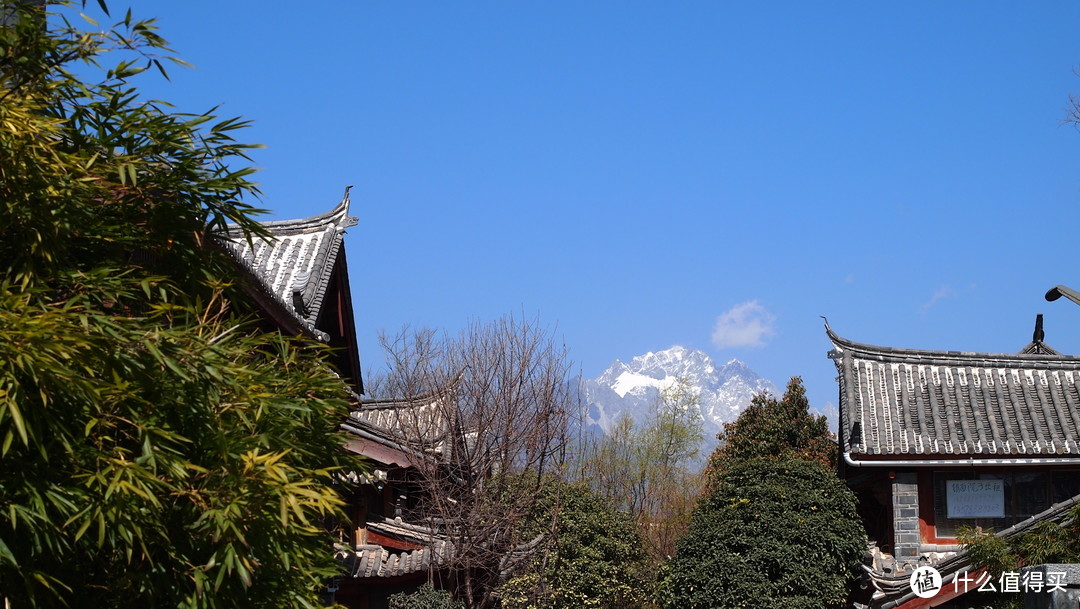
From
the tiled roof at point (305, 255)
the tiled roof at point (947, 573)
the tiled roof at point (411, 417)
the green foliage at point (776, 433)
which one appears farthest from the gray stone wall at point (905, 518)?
the green foliage at point (776, 433)

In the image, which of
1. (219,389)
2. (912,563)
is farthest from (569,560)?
(219,389)

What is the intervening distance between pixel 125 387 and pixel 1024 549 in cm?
1165

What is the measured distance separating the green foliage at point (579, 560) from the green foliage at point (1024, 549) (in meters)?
10.0

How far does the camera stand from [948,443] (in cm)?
1856

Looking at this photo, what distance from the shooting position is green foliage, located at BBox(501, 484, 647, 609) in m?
22.4

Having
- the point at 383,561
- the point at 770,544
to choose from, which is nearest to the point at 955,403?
the point at 770,544

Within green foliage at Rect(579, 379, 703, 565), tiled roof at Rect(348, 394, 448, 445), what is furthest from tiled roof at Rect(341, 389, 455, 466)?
green foliage at Rect(579, 379, 703, 565)

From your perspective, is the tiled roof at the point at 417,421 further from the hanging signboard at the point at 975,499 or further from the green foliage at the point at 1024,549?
the green foliage at the point at 1024,549

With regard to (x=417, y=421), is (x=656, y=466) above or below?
above

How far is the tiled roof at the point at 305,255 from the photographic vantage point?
56.1ft

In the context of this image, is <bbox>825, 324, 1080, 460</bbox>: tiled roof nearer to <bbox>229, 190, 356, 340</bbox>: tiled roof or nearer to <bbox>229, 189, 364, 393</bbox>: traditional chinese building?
<bbox>229, 189, 364, 393</bbox>: traditional chinese building

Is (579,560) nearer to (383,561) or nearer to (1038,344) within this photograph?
(383,561)

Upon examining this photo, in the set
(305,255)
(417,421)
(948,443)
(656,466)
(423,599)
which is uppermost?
(305,255)

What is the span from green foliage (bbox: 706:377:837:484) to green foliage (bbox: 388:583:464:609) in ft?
42.6
